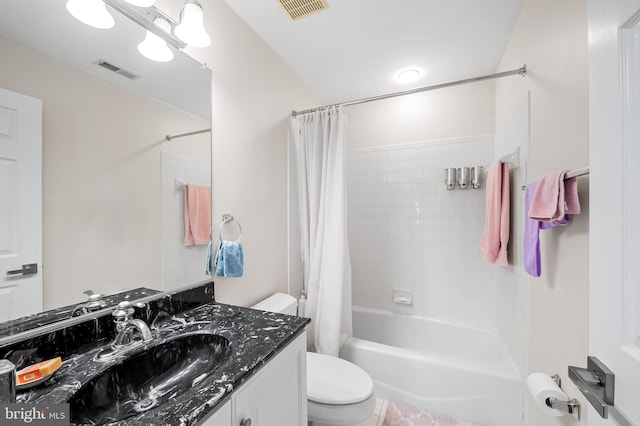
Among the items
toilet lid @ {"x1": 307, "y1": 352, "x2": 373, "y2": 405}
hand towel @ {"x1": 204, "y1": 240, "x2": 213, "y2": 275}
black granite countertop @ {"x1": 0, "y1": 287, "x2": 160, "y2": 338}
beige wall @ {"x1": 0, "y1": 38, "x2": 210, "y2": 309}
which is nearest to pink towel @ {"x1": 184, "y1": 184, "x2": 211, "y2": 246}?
hand towel @ {"x1": 204, "y1": 240, "x2": 213, "y2": 275}

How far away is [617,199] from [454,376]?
1545 millimetres

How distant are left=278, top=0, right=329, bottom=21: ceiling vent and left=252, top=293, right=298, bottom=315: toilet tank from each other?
1.74 m

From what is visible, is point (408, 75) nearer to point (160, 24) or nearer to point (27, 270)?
point (160, 24)

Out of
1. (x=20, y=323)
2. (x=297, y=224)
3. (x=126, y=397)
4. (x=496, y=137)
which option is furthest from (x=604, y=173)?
(x=496, y=137)

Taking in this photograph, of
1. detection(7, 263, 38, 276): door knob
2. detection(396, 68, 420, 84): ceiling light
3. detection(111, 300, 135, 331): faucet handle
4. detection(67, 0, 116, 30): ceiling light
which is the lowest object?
detection(111, 300, 135, 331): faucet handle

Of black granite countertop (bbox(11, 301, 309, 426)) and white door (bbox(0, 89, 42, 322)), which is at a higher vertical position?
white door (bbox(0, 89, 42, 322))

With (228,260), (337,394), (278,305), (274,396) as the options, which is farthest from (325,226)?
(274,396)

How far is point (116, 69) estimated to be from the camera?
3.09 feet

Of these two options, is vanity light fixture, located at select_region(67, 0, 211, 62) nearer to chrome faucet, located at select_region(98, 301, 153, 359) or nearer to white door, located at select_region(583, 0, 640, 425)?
chrome faucet, located at select_region(98, 301, 153, 359)

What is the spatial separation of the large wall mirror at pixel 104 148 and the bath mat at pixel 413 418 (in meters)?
1.54

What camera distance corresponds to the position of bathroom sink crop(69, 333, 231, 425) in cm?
66

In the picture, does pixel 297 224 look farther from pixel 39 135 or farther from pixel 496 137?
pixel 496 137

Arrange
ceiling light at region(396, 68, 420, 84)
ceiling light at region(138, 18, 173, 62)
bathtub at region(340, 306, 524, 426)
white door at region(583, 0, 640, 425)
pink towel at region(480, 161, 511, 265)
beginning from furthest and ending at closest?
ceiling light at region(396, 68, 420, 84), pink towel at region(480, 161, 511, 265), bathtub at region(340, 306, 524, 426), ceiling light at region(138, 18, 173, 62), white door at region(583, 0, 640, 425)

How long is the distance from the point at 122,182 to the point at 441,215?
7.50ft
